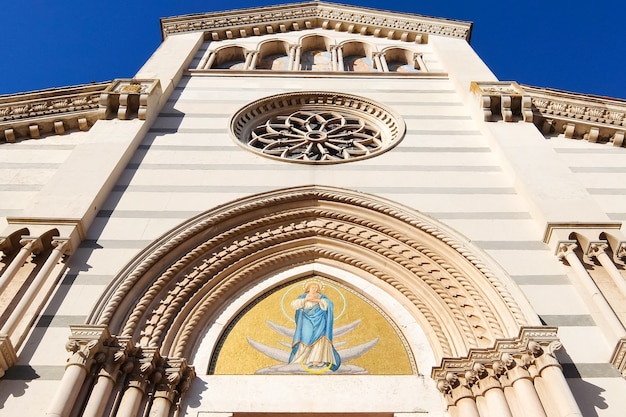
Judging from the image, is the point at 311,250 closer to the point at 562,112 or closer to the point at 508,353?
the point at 508,353

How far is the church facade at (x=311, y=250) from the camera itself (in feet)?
17.6

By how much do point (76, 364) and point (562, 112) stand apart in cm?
822

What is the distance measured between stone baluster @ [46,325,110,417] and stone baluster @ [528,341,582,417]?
396cm

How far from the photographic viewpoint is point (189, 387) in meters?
5.63

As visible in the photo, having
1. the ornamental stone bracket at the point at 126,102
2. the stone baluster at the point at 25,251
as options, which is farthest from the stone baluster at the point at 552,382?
the ornamental stone bracket at the point at 126,102

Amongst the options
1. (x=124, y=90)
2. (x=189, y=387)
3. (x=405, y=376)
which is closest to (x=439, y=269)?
(x=405, y=376)

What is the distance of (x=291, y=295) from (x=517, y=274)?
2.61 m

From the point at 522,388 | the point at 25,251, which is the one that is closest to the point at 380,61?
the point at 25,251

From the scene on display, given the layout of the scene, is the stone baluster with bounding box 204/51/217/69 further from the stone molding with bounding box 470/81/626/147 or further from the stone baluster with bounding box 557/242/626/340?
the stone baluster with bounding box 557/242/626/340

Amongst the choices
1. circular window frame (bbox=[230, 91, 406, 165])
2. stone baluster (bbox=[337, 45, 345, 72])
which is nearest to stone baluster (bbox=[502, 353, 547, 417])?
circular window frame (bbox=[230, 91, 406, 165])

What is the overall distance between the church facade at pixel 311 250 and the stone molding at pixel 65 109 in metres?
0.04

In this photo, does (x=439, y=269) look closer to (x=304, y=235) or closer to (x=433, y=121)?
(x=304, y=235)

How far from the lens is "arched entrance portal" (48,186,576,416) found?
5.41 m

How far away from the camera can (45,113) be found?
9344mm
